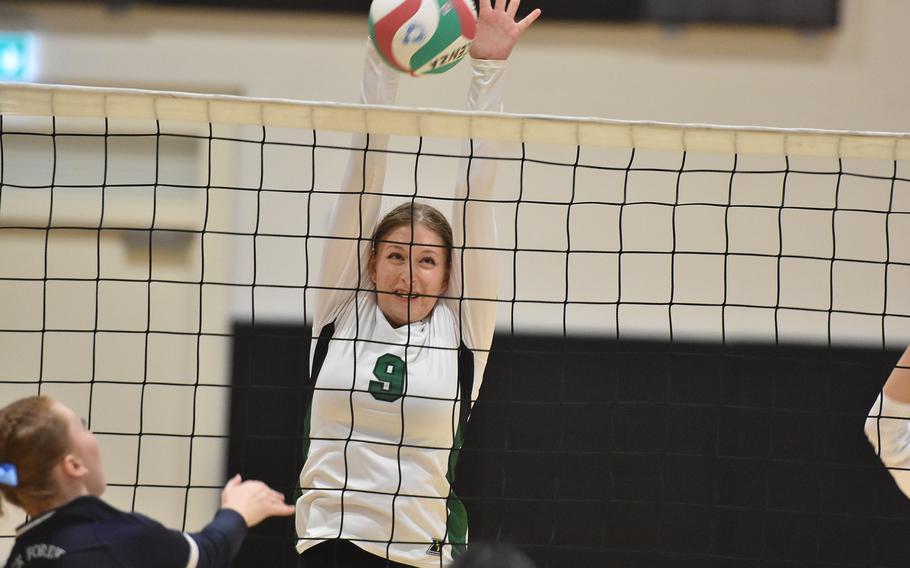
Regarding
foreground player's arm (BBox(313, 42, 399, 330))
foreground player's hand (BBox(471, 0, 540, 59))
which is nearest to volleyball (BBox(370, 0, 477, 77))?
foreground player's hand (BBox(471, 0, 540, 59))

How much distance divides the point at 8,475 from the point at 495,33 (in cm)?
175

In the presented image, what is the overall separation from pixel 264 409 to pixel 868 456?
3033mm

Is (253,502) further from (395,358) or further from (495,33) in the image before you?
(495,33)

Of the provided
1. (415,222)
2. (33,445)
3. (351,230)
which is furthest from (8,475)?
(415,222)

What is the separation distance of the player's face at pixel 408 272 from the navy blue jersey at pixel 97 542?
35.3 inches

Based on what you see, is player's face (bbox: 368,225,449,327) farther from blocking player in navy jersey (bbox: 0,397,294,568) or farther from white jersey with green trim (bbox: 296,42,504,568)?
blocking player in navy jersey (bbox: 0,397,294,568)

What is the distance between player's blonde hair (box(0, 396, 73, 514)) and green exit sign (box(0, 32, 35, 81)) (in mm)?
4250

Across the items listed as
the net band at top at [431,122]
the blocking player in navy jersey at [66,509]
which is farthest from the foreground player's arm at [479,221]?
the blocking player in navy jersey at [66,509]

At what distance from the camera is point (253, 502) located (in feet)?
8.71

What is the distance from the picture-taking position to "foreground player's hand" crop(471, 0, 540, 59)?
3197mm

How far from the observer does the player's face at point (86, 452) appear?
7.88 ft

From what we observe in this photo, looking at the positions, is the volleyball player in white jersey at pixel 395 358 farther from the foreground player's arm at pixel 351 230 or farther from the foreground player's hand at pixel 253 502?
the foreground player's hand at pixel 253 502

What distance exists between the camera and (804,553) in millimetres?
5664

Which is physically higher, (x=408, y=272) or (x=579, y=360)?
(x=408, y=272)
